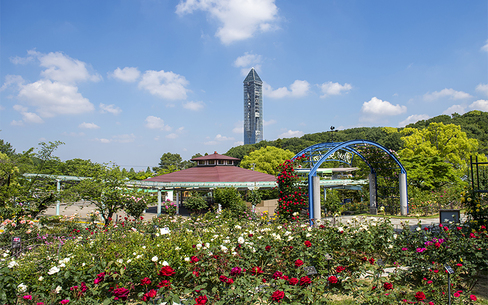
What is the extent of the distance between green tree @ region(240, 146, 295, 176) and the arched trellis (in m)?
20.3

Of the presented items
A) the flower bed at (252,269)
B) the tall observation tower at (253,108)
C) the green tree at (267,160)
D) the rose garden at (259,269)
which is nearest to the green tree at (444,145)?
the green tree at (267,160)

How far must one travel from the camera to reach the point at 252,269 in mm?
3986

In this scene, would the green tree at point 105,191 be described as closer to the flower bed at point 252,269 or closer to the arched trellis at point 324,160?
the flower bed at point 252,269

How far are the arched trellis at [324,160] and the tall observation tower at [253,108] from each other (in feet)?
488

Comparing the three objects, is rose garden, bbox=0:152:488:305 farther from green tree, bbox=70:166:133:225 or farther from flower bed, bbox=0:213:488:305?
green tree, bbox=70:166:133:225

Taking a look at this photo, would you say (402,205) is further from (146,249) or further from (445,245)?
(146,249)

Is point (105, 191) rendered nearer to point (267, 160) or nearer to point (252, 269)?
point (252, 269)

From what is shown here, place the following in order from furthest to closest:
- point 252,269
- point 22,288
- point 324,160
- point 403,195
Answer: point 403,195 → point 324,160 → point 252,269 → point 22,288

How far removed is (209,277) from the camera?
4.35 m

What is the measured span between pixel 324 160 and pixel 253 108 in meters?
157

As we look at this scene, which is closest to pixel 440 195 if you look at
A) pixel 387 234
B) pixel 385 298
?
pixel 387 234

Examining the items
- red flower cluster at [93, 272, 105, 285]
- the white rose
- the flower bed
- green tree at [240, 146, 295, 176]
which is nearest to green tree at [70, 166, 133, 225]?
the flower bed

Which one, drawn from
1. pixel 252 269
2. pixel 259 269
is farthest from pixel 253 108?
pixel 259 269

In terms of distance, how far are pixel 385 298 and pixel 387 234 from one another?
2678 mm
